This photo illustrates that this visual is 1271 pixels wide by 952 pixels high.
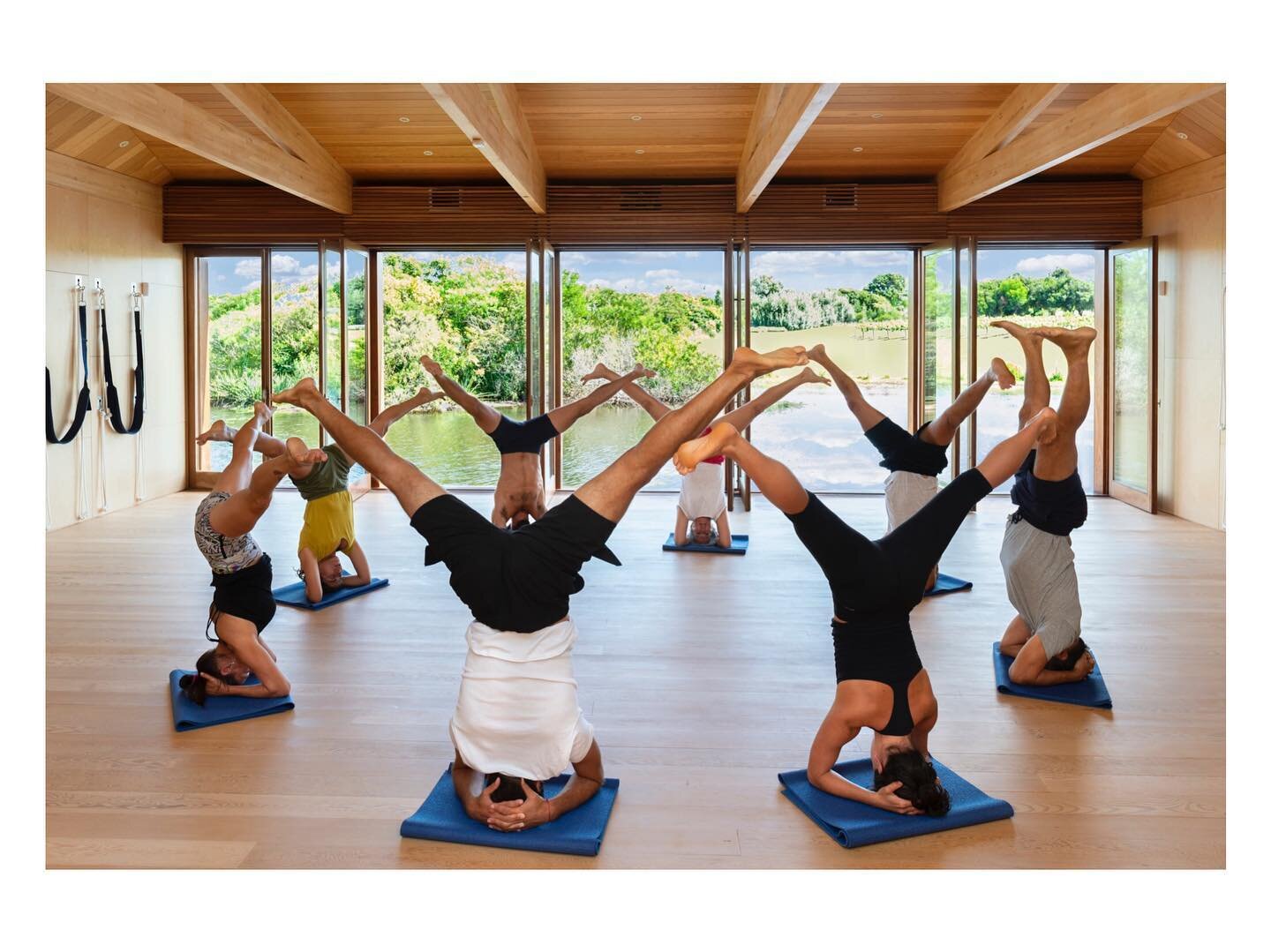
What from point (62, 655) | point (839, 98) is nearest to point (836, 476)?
point (839, 98)

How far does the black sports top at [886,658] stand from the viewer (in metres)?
2.84

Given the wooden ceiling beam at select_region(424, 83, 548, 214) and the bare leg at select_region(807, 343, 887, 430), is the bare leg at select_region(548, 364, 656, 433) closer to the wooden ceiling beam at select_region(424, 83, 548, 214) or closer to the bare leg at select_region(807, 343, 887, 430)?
the bare leg at select_region(807, 343, 887, 430)

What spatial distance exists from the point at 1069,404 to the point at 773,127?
10.7ft

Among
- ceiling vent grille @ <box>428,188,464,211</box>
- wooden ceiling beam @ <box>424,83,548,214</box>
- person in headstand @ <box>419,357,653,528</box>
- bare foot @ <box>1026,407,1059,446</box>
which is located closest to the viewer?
bare foot @ <box>1026,407,1059,446</box>

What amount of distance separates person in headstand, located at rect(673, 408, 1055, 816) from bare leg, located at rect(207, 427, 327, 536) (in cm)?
155

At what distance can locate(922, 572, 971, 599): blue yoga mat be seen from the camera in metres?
5.65

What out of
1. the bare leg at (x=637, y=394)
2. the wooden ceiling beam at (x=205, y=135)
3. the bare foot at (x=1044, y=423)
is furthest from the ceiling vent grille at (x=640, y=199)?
the bare foot at (x=1044, y=423)

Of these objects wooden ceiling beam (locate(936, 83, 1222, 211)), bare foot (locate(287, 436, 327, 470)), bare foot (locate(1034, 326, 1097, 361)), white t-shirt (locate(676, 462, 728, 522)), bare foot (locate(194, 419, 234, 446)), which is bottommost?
white t-shirt (locate(676, 462, 728, 522))

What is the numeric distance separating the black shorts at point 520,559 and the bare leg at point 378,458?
0.41ft

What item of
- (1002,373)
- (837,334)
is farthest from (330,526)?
(837,334)

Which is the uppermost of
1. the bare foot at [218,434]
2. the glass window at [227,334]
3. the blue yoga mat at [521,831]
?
the glass window at [227,334]

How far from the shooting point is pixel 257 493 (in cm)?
361

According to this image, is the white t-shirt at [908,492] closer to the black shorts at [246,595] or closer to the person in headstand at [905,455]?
the person in headstand at [905,455]

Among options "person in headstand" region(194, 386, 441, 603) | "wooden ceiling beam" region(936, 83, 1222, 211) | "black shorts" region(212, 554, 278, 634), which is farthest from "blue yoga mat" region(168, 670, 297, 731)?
"wooden ceiling beam" region(936, 83, 1222, 211)
